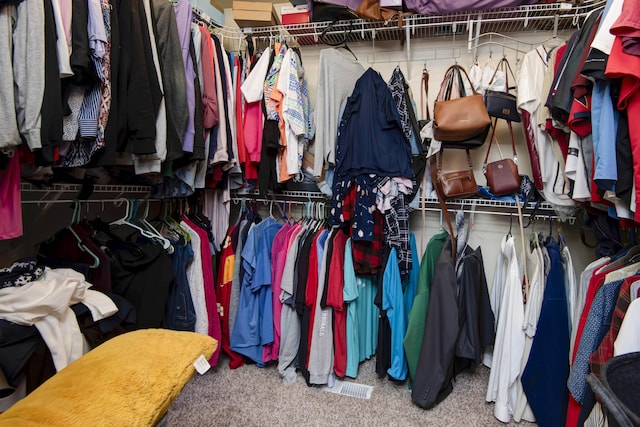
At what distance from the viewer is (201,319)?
186 cm

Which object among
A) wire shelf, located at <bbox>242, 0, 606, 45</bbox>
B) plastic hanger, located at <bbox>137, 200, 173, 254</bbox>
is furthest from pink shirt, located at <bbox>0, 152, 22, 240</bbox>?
wire shelf, located at <bbox>242, 0, 606, 45</bbox>

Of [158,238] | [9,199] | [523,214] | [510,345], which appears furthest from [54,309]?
[523,214]

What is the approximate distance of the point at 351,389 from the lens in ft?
6.08

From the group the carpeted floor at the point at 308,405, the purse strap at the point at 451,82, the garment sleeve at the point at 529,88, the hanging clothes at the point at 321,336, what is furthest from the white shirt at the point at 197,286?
the garment sleeve at the point at 529,88

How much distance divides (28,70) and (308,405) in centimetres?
174

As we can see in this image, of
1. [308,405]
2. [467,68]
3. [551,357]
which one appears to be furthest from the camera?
[467,68]

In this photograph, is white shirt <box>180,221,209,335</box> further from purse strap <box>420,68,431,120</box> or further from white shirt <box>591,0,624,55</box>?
white shirt <box>591,0,624,55</box>

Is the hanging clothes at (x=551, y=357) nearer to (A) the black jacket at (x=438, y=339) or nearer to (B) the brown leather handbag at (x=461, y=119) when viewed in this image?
(A) the black jacket at (x=438, y=339)

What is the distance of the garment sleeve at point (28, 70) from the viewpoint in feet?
3.27

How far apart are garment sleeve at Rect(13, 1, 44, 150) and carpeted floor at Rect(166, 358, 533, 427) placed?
1365 millimetres

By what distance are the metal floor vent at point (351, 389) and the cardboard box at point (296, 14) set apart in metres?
2.07

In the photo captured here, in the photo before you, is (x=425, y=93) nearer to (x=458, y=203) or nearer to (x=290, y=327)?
(x=458, y=203)

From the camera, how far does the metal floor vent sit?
71.2 inches

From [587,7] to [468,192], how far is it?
1.06 meters
